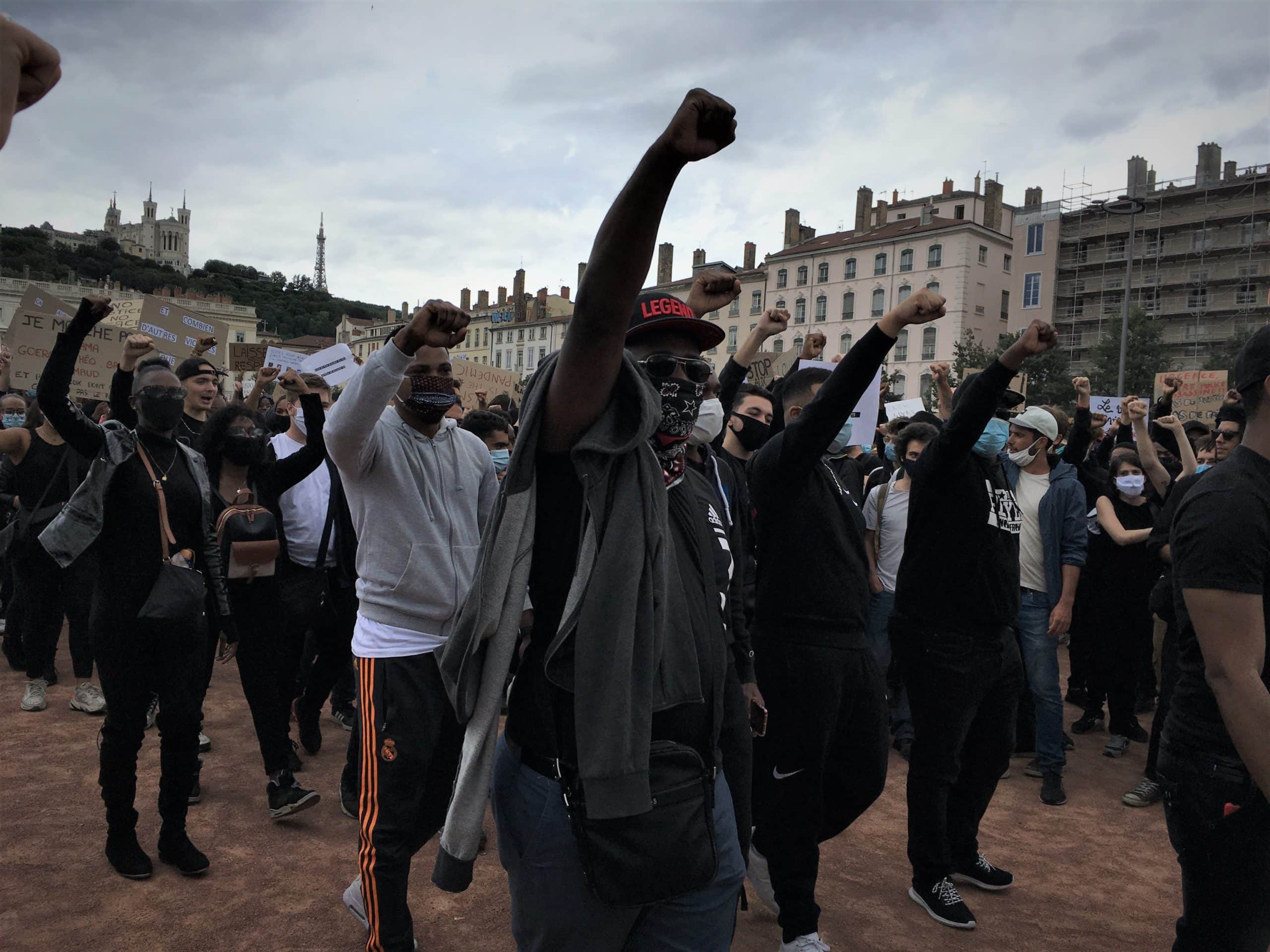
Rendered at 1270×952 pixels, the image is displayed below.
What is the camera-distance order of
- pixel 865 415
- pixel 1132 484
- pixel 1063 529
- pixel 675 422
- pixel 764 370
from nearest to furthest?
1. pixel 675 422
2. pixel 1063 529
3. pixel 865 415
4. pixel 1132 484
5. pixel 764 370

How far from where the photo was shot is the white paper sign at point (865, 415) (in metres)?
6.06

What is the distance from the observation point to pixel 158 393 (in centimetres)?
441

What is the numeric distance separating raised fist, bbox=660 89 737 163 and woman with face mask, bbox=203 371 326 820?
12.3 ft

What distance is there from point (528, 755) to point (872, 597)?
5536 mm

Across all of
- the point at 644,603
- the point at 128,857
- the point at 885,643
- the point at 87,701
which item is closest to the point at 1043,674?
the point at 885,643

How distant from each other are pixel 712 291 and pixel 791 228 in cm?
7091

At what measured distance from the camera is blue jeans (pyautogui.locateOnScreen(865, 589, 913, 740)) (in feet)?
22.2

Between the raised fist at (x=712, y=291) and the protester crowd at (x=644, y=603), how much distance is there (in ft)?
0.06

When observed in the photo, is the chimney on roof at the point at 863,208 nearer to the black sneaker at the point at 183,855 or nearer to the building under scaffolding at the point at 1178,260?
the building under scaffolding at the point at 1178,260

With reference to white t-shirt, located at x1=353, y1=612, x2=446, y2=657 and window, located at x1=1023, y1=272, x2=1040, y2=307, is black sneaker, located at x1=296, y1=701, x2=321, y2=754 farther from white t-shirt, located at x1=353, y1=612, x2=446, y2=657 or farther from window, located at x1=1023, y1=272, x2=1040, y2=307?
window, located at x1=1023, y1=272, x2=1040, y2=307

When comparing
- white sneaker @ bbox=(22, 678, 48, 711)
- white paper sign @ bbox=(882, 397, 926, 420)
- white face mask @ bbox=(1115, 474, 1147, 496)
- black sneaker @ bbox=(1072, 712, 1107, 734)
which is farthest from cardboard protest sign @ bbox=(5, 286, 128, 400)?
black sneaker @ bbox=(1072, 712, 1107, 734)

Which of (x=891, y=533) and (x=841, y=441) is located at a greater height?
(x=841, y=441)

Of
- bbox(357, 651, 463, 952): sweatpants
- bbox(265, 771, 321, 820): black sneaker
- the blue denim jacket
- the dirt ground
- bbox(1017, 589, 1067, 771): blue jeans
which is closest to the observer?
bbox(357, 651, 463, 952): sweatpants

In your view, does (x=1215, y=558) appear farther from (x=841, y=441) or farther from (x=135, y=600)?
(x=135, y=600)
